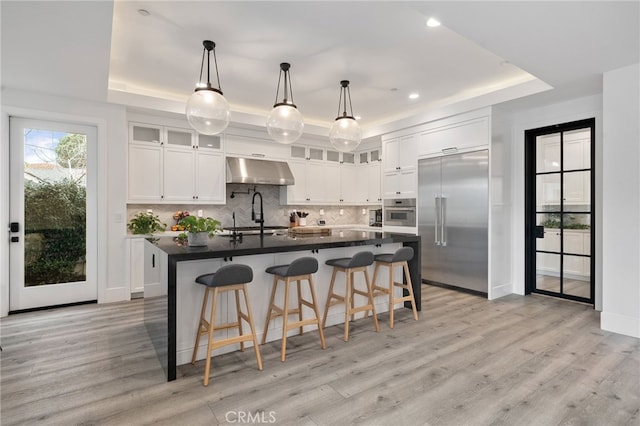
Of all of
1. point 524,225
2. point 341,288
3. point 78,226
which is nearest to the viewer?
point 341,288

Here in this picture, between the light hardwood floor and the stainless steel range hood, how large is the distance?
8.71ft

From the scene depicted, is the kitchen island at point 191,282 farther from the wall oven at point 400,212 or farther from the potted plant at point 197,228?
the wall oven at point 400,212

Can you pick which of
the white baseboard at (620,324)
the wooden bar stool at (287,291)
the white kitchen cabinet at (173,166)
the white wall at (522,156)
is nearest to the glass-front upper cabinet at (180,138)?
the white kitchen cabinet at (173,166)

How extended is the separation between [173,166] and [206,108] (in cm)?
265

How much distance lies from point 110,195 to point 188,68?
6.50 feet

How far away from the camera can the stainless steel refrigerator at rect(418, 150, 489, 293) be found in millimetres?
4711

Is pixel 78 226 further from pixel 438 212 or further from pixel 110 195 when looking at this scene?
pixel 438 212

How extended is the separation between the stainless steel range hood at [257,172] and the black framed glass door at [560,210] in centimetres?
373

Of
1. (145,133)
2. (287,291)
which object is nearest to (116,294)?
(145,133)

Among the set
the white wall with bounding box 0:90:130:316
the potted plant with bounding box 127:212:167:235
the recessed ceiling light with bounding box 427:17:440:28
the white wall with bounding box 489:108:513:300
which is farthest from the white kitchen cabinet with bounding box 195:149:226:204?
the white wall with bounding box 489:108:513:300

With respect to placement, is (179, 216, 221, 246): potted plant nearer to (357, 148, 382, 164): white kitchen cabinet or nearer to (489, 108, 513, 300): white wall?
(489, 108, 513, 300): white wall

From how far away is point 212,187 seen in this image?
5.48 m

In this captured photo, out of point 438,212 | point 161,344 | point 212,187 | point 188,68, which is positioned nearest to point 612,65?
point 438,212

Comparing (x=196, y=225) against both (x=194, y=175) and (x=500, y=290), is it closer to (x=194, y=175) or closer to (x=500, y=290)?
(x=194, y=175)
